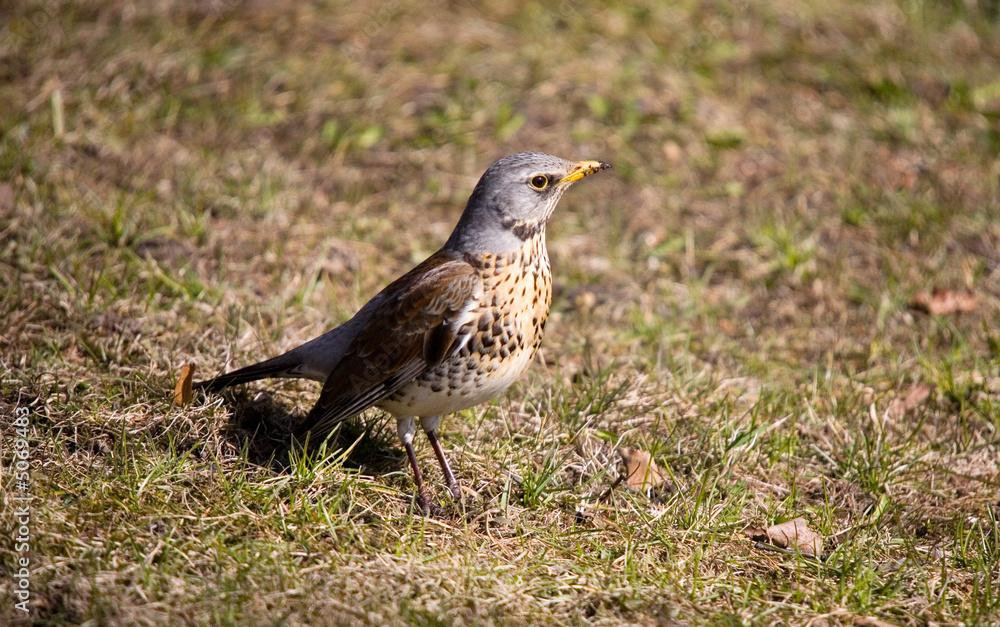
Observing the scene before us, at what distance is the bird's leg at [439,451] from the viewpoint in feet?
13.7

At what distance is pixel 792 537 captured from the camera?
A: 13.4 ft

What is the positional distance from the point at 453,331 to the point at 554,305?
6.89ft

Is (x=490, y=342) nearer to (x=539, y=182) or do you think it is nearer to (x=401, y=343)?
(x=401, y=343)

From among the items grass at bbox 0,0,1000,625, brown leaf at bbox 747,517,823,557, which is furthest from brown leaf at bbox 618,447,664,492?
brown leaf at bbox 747,517,823,557

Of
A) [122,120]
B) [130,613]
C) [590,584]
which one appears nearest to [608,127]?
[122,120]

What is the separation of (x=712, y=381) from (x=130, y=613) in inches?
121

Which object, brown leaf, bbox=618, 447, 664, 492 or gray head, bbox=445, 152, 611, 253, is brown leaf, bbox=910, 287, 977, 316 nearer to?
brown leaf, bbox=618, 447, 664, 492

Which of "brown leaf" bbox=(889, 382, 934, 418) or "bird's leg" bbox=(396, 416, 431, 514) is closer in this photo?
"bird's leg" bbox=(396, 416, 431, 514)

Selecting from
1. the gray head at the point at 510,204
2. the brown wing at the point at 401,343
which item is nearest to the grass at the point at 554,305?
the brown wing at the point at 401,343

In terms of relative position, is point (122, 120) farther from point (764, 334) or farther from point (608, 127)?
point (764, 334)

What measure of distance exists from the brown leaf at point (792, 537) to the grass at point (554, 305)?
0.07m

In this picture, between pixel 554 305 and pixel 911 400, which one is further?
pixel 554 305

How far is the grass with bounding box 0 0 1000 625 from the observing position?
11.8 ft

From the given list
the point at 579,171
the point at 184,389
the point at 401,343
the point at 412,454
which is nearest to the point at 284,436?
the point at 184,389
